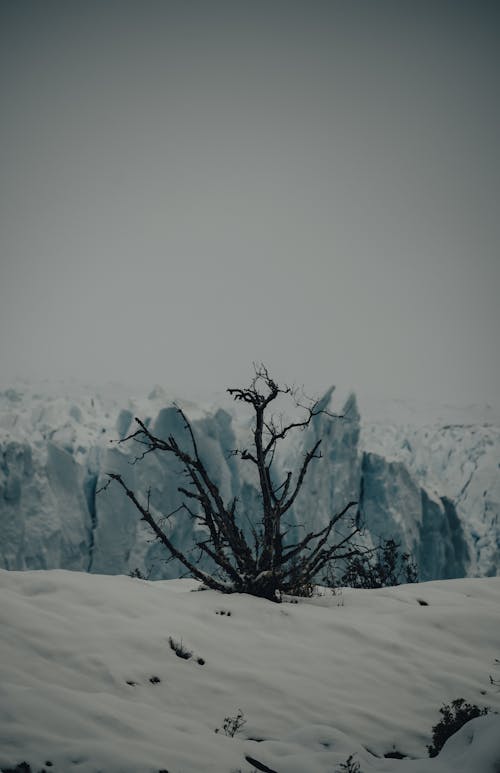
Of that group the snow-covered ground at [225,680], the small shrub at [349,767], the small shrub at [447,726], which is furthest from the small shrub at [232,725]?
the small shrub at [447,726]

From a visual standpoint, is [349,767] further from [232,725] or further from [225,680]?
[225,680]

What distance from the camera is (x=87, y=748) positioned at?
7.05ft

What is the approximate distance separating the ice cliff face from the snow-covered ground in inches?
1078

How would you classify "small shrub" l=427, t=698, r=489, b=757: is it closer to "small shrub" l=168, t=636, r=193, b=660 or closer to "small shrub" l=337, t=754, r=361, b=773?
"small shrub" l=337, t=754, r=361, b=773

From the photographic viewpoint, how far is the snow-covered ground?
2.29 meters

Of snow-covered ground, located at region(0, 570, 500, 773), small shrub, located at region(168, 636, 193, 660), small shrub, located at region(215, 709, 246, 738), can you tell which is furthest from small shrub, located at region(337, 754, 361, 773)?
small shrub, located at region(168, 636, 193, 660)

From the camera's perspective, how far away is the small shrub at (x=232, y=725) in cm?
277

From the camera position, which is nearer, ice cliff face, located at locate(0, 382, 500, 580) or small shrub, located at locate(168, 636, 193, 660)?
small shrub, located at locate(168, 636, 193, 660)

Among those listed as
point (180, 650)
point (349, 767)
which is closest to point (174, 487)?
point (180, 650)

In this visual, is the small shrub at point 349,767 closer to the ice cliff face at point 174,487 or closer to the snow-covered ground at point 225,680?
the snow-covered ground at point 225,680

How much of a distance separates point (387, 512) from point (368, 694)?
144 feet

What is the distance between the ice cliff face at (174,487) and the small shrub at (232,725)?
29.1 meters

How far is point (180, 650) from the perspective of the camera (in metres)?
3.52

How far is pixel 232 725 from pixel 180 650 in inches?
30.3
